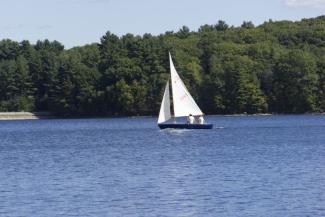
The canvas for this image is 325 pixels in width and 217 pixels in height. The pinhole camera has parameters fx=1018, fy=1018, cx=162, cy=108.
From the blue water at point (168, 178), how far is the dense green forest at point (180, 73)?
76.7m

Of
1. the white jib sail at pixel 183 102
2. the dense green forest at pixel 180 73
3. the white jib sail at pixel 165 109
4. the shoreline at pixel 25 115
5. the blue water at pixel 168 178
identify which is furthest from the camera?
the shoreline at pixel 25 115

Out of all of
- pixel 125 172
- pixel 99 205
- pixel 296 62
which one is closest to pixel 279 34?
pixel 296 62

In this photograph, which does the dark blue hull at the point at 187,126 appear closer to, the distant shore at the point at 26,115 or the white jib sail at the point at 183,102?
the white jib sail at the point at 183,102

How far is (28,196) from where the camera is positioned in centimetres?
4275

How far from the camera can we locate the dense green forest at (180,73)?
158 metres

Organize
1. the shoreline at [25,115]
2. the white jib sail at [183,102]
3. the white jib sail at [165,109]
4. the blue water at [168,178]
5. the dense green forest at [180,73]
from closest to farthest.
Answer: the blue water at [168,178] → the white jib sail at [183,102] → the white jib sail at [165,109] → the dense green forest at [180,73] → the shoreline at [25,115]

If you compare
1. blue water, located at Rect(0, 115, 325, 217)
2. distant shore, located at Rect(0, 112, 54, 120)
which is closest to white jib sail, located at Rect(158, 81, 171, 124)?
blue water, located at Rect(0, 115, 325, 217)

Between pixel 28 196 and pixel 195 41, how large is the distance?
153 meters

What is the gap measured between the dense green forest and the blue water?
76733 millimetres

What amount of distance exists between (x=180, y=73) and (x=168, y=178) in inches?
4636

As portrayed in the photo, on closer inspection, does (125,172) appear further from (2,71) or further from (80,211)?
(2,71)

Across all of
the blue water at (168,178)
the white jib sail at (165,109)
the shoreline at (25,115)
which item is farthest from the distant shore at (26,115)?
the blue water at (168,178)

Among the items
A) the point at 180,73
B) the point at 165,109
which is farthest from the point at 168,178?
the point at 180,73

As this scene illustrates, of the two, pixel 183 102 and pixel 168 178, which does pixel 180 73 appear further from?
pixel 168 178
